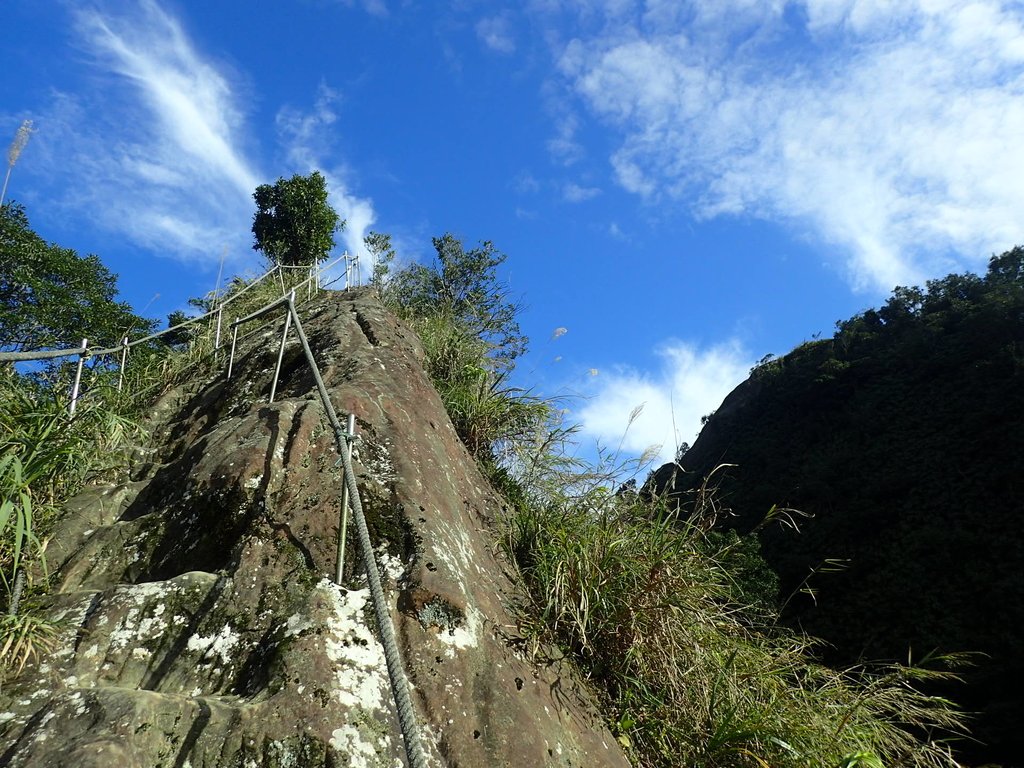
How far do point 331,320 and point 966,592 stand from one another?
31228mm

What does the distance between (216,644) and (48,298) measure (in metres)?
17.8

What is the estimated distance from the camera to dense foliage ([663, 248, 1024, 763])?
26.3m

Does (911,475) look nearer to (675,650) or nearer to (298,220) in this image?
(298,220)

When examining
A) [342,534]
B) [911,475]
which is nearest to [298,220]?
[342,534]

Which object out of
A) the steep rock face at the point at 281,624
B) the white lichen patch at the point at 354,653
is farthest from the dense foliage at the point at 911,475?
the white lichen patch at the point at 354,653

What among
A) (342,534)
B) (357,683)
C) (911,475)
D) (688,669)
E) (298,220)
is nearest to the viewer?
(357,683)

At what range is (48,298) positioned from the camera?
16.4 metres

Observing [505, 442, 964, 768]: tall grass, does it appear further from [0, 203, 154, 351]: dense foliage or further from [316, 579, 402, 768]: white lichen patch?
[0, 203, 154, 351]: dense foliage

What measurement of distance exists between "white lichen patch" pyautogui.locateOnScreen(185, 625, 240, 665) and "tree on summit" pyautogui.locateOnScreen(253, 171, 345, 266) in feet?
44.3

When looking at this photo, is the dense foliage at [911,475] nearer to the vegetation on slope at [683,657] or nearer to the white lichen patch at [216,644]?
the vegetation on slope at [683,657]

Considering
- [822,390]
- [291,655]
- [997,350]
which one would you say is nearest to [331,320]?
[291,655]

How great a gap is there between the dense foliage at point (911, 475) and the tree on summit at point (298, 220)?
49.8 ft

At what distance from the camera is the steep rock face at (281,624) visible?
6.37 ft

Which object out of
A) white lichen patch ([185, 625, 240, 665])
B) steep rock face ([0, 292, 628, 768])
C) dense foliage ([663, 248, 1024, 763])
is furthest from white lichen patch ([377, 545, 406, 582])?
dense foliage ([663, 248, 1024, 763])
